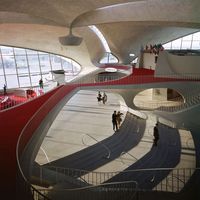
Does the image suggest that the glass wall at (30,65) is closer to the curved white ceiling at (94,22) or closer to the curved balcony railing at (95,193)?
the curved white ceiling at (94,22)

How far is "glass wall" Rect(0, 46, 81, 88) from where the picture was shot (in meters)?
32.7

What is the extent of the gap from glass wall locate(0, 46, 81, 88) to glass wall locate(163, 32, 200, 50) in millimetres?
14330

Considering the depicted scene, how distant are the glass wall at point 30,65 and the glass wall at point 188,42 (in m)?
14.3

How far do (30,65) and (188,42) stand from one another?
2272 centimetres

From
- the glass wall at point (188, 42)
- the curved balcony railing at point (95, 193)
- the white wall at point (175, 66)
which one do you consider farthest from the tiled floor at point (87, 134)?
the glass wall at point (188, 42)

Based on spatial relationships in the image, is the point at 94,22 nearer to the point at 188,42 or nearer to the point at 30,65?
the point at 30,65

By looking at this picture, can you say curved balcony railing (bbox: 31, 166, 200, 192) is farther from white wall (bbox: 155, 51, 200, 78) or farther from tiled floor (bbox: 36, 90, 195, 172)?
white wall (bbox: 155, 51, 200, 78)

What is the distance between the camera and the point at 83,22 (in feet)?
64.4

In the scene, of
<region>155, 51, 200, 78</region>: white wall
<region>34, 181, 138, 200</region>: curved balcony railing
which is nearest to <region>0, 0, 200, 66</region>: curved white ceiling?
<region>155, 51, 200, 78</region>: white wall

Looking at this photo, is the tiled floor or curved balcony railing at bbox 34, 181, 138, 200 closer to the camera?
curved balcony railing at bbox 34, 181, 138, 200

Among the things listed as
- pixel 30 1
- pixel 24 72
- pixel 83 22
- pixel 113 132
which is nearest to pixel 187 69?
pixel 113 132

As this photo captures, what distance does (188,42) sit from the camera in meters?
38.6

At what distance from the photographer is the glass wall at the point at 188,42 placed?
125ft

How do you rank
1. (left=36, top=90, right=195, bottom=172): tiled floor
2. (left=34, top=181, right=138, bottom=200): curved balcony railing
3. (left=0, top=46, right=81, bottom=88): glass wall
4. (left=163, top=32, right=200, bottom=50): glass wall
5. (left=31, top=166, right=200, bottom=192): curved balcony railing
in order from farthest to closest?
(left=163, top=32, right=200, bottom=50): glass wall
(left=0, top=46, right=81, bottom=88): glass wall
(left=36, top=90, right=195, bottom=172): tiled floor
(left=31, top=166, right=200, bottom=192): curved balcony railing
(left=34, top=181, right=138, bottom=200): curved balcony railing
